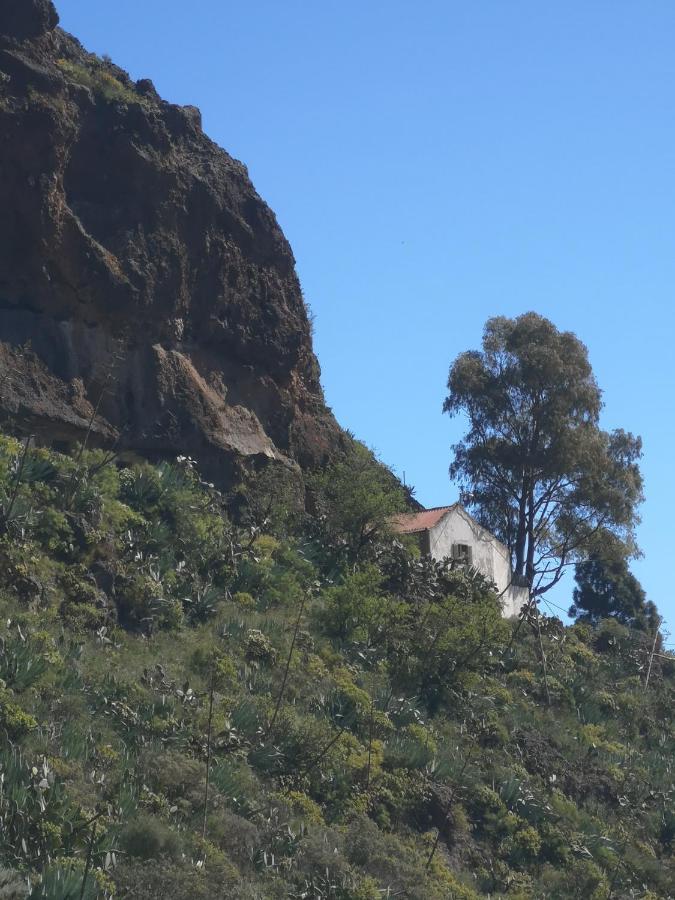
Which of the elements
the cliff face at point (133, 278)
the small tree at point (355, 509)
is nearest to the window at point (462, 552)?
the small tree at point (355, 509)

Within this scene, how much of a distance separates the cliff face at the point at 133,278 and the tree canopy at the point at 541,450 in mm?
8456

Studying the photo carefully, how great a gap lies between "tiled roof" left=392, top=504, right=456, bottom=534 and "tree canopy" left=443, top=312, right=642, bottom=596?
191 inches

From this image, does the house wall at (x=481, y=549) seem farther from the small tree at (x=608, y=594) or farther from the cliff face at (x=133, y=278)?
the small tree at (x=608, y=594)

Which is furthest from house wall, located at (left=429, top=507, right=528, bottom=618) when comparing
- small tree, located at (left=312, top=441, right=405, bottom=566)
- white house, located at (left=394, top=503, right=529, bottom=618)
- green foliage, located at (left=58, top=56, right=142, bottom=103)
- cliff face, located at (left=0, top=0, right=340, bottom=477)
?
green foliage, located at (left=58, top=56, right=142, bottom=103)

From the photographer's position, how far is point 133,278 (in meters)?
29.7

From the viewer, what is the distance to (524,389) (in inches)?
1660

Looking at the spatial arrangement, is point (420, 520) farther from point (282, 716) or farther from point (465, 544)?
point (282, 716)

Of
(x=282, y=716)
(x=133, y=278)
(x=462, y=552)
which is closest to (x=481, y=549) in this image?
(x=462, y=552)

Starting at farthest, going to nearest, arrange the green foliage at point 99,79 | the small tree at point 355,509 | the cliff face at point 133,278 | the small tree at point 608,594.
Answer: the small tree at point 608,594 < the green foliage at point 99,79 < the small tree at point 355,509 < the cliff face at point 133,278

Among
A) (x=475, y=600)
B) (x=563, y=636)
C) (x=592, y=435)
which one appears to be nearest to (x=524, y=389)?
(x=592, y=435)

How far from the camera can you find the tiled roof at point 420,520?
34.8 m

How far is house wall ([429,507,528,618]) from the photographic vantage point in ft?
117

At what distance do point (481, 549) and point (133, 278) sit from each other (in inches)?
533

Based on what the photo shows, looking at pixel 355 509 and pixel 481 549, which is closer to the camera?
pixel 355 509
